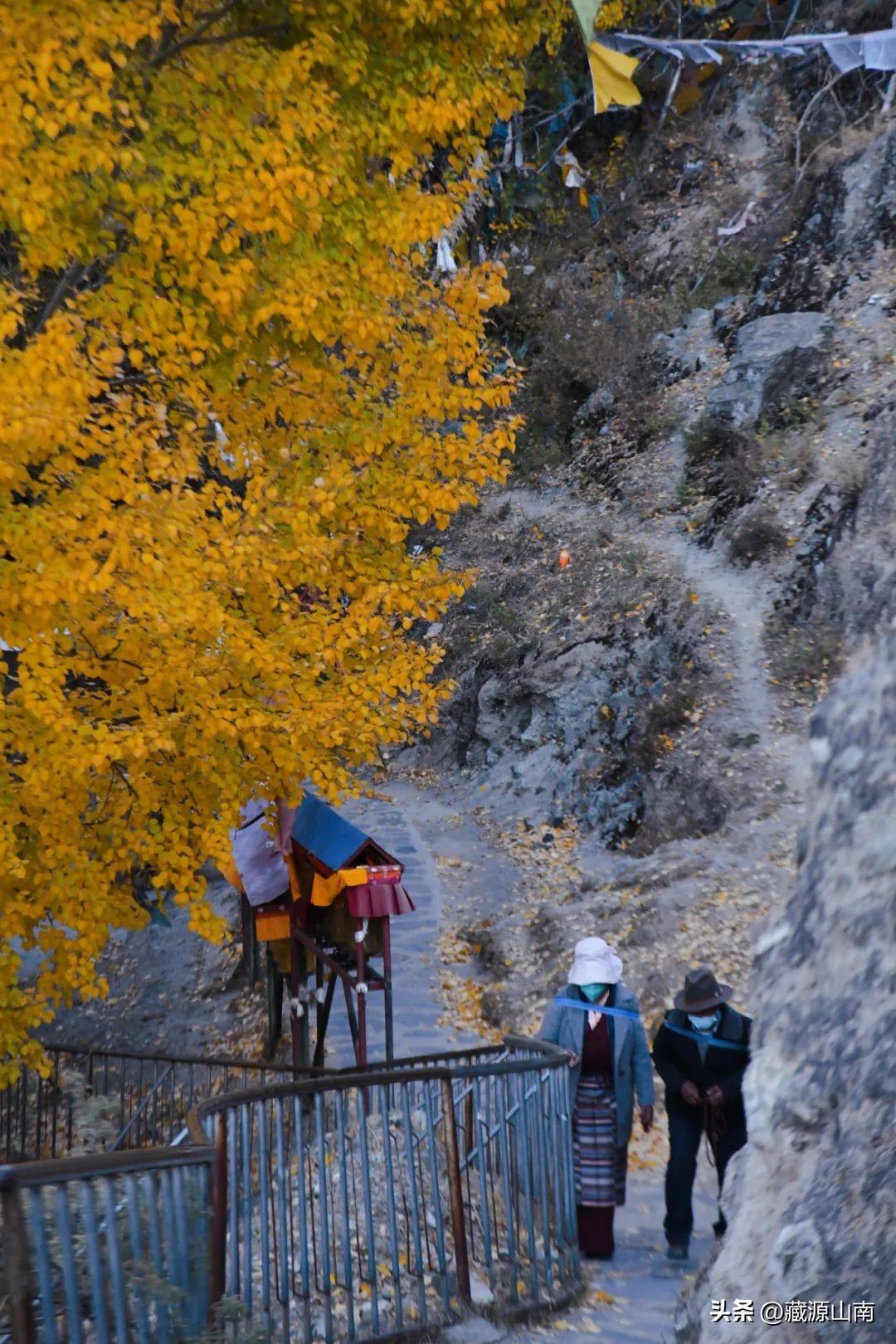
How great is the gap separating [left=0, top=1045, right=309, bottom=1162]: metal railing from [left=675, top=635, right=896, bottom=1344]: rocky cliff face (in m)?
5.09

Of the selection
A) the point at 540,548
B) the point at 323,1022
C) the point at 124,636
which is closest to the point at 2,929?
the point at 124,636

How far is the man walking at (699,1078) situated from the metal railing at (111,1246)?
275cm

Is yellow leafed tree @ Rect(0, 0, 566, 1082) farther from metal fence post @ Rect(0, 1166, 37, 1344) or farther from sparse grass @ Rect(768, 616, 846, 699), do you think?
sparse grass @ Rect(768, 616, 846, 699)

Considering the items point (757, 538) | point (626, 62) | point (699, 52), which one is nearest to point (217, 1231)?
point (757, 538)

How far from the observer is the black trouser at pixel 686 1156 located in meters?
5.85

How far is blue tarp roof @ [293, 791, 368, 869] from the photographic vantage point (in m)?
9.13

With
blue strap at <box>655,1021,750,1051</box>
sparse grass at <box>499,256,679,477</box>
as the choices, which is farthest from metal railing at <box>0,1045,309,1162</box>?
sparse grass at <box>499,256,679,477</box>

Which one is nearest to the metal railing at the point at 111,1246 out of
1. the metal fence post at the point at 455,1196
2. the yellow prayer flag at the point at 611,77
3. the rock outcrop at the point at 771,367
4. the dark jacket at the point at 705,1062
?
the metal fence post at the point at 455,1196

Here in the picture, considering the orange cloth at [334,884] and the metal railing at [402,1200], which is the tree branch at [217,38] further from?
the metal railing at [402,1200]

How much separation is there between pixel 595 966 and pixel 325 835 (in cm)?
395

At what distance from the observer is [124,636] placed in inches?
255

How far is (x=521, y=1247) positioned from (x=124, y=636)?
394 centimetres

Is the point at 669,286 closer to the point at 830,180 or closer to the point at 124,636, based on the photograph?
the point at 830,180

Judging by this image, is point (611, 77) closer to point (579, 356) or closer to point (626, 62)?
point (626, 62)
